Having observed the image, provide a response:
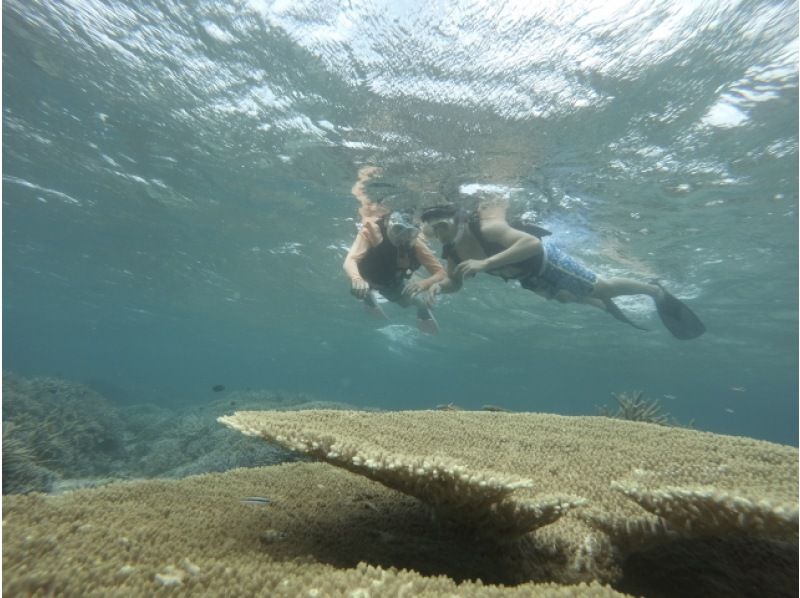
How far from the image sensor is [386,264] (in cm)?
1067

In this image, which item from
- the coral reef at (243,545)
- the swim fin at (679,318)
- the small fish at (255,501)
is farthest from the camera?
the swim fin at (679,318)

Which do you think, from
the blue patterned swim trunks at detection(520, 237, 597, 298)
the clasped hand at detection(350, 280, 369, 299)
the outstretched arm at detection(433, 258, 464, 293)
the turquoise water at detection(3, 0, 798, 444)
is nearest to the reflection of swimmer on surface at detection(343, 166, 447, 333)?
the outstretched arm at detection(433, 258, 464, 293)

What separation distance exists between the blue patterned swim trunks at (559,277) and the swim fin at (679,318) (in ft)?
8.14

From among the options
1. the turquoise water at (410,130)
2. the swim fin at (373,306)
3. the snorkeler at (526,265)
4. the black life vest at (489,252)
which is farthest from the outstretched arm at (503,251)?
the turquoise water at (410,130)

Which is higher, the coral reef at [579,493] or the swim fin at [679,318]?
the swim fin at [679,318]

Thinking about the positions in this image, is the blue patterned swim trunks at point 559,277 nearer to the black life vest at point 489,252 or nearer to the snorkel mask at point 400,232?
the black life vest at point 489,252

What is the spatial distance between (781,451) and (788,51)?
9.97 metres

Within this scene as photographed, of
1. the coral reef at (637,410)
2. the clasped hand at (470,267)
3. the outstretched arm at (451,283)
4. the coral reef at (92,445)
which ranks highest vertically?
the clasped hand at (470,267)

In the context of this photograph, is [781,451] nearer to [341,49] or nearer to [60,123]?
Answer: [341,49]

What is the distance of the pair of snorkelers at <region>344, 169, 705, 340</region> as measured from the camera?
30.7 ft

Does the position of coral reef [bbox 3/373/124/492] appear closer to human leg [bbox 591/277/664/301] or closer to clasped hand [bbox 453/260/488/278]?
clasped hand [bbox 453/260/488/278]

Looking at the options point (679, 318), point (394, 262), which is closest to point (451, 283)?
point (394, 262)

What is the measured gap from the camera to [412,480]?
2531 millimetres

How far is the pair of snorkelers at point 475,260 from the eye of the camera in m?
9.36
